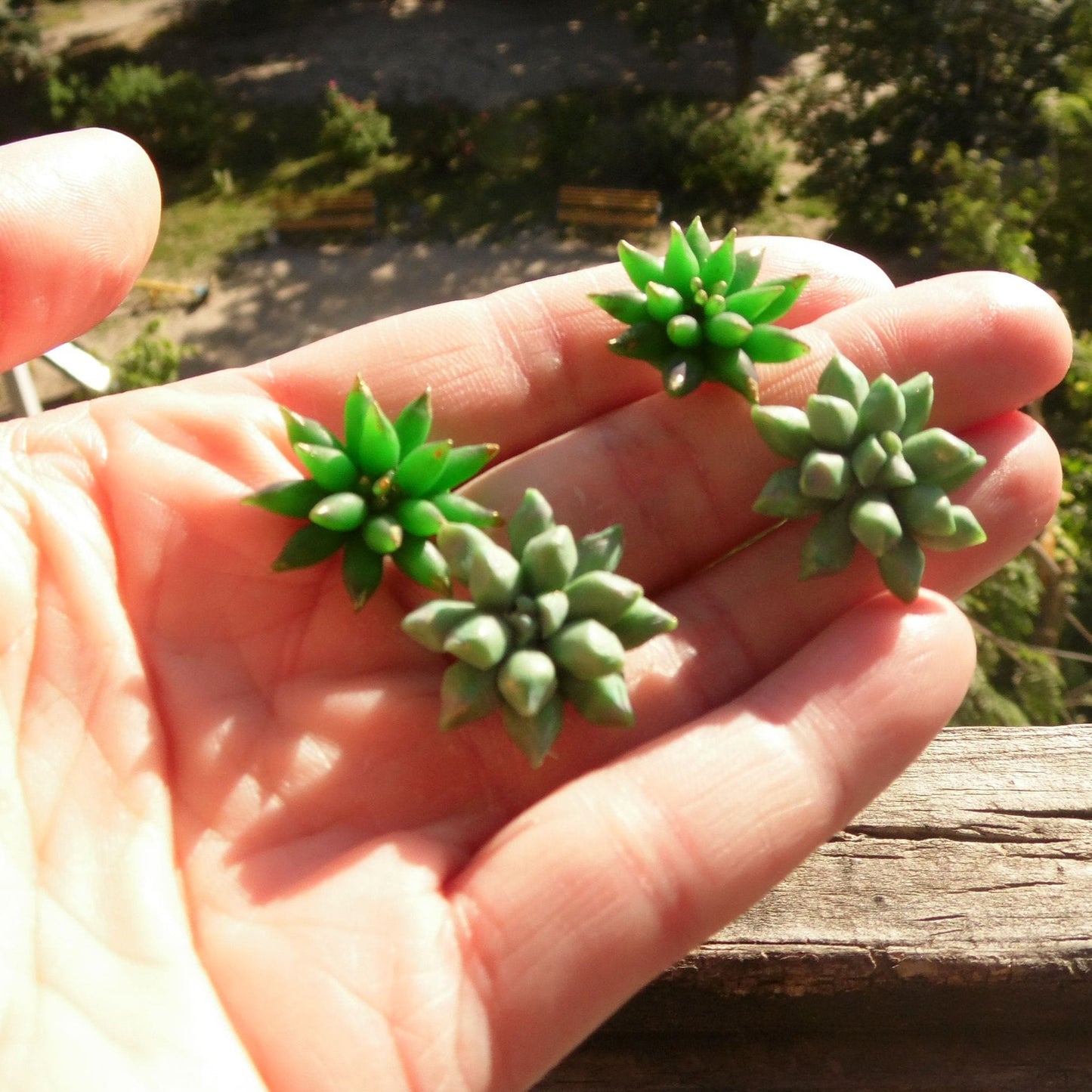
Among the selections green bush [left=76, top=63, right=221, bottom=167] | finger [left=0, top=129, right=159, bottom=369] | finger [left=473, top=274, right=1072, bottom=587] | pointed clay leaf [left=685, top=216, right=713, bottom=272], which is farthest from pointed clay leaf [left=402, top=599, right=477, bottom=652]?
green bush [left=76, top=63, right=221, bottom=167]

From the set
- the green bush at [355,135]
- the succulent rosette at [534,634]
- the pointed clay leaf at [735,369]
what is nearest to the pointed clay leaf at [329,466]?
the succulent rosette at [534,634]

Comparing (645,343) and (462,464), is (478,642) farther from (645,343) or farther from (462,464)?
(645,343)

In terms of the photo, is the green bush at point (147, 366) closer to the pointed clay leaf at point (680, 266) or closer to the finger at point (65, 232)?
the finger at point (65, 232)

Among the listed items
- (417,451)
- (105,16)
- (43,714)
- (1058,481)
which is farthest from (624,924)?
(105,16)

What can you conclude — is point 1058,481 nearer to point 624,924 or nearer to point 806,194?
point 624,924

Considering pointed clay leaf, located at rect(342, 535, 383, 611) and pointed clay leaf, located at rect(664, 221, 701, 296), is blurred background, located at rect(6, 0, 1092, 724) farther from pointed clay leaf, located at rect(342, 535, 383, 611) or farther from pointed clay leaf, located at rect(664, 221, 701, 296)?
pointed clay leaf, located at rect(342, 535, 383, 611)

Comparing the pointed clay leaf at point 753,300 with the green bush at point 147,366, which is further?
the green bush at point 147,366
